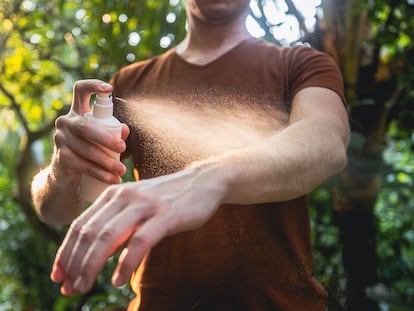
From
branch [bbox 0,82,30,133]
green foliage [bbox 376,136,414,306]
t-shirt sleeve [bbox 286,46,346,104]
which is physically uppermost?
t-shirt sleeve [bbox 286,46,346,104]

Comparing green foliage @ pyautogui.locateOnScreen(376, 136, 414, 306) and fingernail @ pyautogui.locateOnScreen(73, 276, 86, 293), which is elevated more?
fingernail @ pyautogui.locateOnScreen(73, 276, 86, 293)

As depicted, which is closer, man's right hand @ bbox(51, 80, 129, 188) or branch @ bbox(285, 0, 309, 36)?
man's right hand @ bbox(51, 80, 129, 188)

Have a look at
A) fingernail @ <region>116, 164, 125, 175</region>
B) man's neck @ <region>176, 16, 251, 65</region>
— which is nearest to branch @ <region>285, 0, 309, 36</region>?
man's neck @ <region>176, 16, 251, 65</region>

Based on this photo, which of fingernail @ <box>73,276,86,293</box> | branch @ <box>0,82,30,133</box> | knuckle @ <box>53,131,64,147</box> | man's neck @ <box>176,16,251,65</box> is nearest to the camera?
fingernail @ <box>73,276,86,293</box>

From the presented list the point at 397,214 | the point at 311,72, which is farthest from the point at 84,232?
the point at 397,214

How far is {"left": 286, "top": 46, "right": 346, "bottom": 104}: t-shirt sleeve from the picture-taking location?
1.30ft

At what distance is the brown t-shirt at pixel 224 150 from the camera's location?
0.36 m

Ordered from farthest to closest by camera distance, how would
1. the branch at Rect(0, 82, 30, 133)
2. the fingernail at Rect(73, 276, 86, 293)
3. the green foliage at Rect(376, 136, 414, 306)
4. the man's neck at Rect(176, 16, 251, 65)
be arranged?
the branch at Rect(0, 82, 30, 133), the green foliage at Rect(376, 136, 414, 306), the man's neck at Rect(176, 16, 251, 65), the fingernail at Rect(73, 276, 86, 293)

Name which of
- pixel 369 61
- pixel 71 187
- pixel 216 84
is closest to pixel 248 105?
pixel 216 84

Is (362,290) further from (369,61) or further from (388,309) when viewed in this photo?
(369,61)

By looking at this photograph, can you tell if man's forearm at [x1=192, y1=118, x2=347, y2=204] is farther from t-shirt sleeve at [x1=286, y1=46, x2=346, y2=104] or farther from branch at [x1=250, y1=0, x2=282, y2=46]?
branch at [x1=250, y1=0, x2=282, y2=46]

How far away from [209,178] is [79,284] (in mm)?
74

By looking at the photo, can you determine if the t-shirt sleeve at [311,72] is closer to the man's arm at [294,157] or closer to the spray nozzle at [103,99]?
the man's arm at [294,157]

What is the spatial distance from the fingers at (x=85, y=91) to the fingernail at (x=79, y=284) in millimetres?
126
